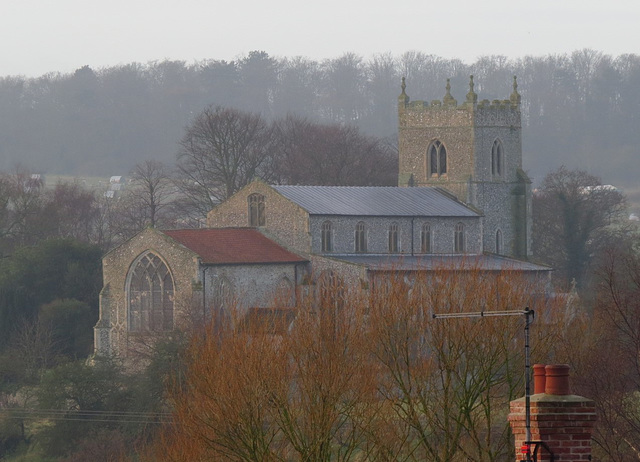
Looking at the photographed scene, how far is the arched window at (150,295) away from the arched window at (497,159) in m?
17.1

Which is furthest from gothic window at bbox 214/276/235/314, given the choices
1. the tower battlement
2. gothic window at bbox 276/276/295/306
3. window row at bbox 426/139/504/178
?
the tower battlement

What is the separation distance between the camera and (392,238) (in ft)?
187

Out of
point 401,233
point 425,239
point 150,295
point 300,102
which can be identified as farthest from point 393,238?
point 300,102

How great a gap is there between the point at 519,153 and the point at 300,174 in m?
16.4

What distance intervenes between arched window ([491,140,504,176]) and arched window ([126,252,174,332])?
1715 cm

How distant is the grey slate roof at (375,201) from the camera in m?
55.9

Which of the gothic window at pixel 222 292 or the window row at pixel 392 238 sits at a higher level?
the window row at pixel 392 238

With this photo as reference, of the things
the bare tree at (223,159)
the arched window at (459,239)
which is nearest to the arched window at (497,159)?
the arched window at (459,239)

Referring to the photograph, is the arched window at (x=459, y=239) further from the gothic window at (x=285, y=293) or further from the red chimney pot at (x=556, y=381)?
the red chimney pot at (x=556, y=381)

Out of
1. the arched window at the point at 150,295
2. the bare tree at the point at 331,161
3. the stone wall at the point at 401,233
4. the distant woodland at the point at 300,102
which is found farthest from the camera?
the distant woodland at the point at 300,102

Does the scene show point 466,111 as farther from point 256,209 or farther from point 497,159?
point 256,209

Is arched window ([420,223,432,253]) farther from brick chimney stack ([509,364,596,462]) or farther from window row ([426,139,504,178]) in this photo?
brick chimney stack ([509,364,596,462])

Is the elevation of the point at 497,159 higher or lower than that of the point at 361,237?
higher

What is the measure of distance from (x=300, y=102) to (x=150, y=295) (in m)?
95.6
